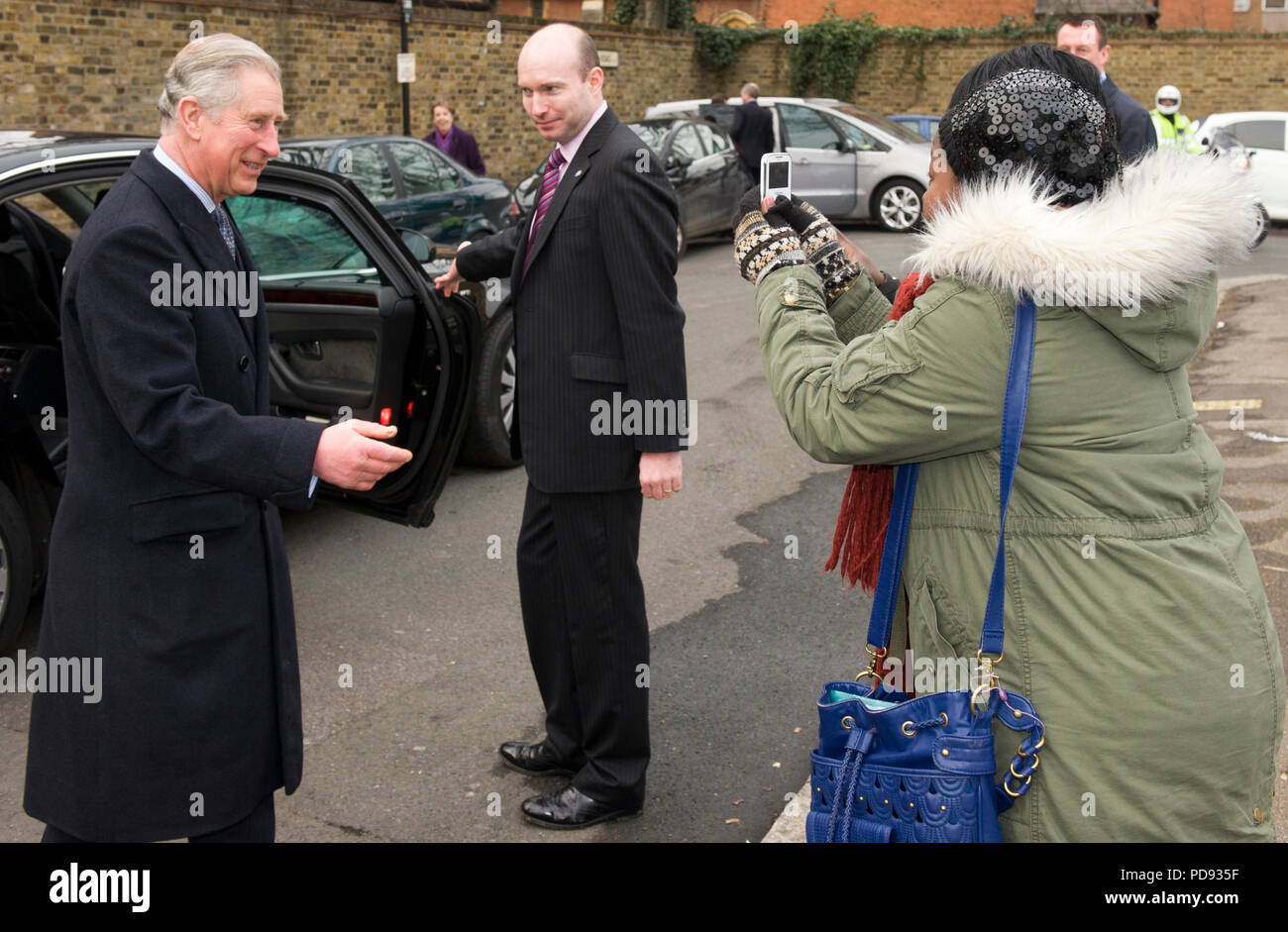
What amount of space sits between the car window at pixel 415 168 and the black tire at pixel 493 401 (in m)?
5.76

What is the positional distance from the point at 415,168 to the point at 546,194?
30.3 feet

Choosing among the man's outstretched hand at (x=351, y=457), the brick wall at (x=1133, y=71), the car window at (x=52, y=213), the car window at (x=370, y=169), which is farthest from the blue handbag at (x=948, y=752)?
the brick wall at (x=1133, y=71)

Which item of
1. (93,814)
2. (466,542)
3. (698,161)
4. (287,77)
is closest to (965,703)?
(93,814)

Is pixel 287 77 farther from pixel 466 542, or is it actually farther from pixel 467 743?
pixel 467 743

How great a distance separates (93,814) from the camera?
2363 mm

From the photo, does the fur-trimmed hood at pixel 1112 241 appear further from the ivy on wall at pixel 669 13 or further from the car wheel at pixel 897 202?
the ivy on wall at pixel 669 13

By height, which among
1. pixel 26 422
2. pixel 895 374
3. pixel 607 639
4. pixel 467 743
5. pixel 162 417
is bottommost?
pixel 467 743

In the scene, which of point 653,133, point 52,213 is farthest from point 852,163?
point 52,213

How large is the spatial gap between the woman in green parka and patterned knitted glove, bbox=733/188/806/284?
27 cm

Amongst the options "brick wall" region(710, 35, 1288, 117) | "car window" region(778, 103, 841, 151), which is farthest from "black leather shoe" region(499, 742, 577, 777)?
"brick wall" region(710, 35, 1288, 117)

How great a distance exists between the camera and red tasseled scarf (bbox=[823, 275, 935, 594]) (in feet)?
7.13

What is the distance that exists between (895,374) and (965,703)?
50 centimetres

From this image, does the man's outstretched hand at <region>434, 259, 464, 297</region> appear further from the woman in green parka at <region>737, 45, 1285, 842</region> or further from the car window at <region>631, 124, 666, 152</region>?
the car window at <region>631, 124, 666, 152</region>

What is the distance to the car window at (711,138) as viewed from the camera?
50.8 feet
